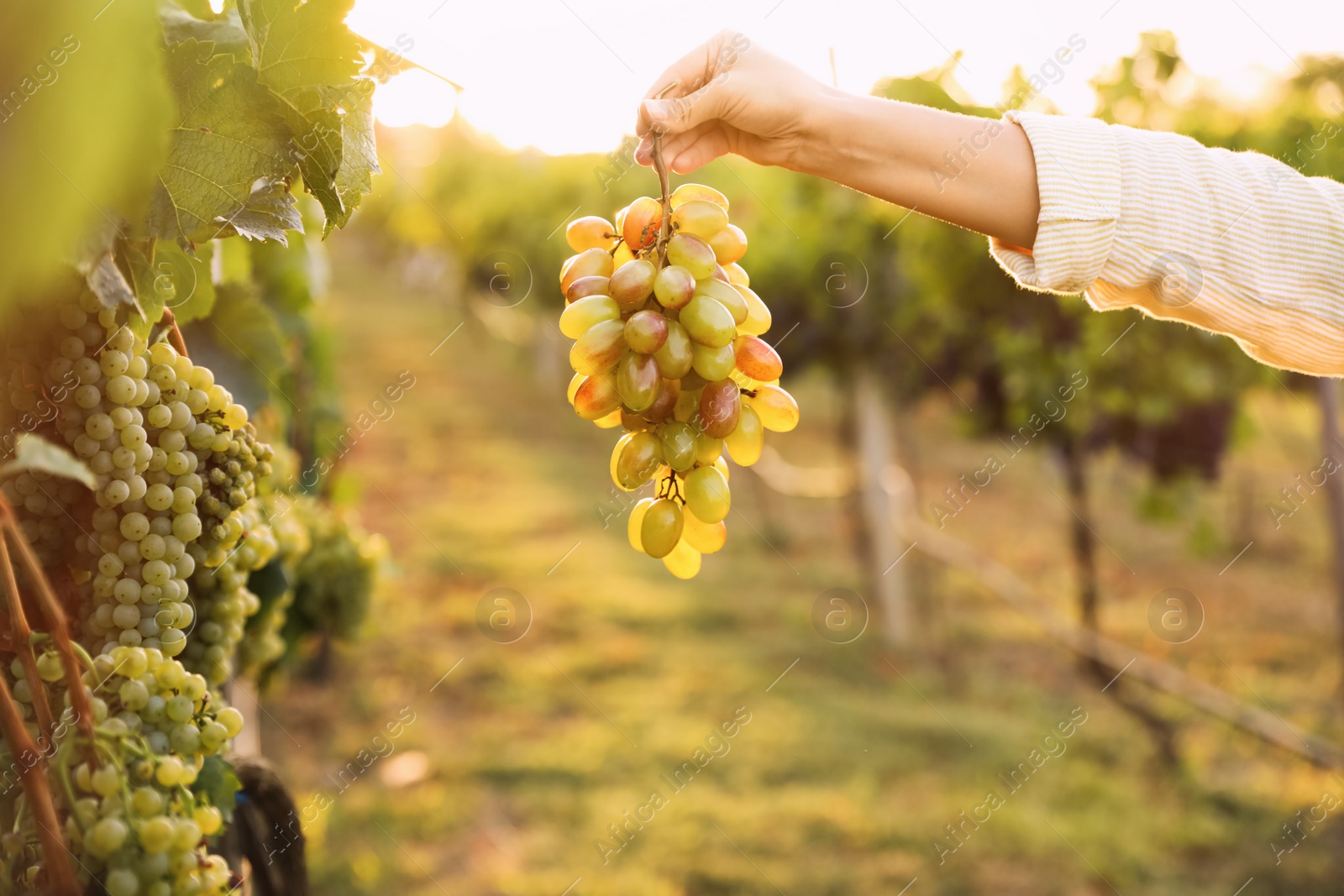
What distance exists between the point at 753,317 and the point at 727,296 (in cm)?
6

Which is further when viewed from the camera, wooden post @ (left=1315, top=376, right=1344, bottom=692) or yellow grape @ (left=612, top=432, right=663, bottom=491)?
wooden post @ (left=1315, top=376, right=1344, bottom=692)

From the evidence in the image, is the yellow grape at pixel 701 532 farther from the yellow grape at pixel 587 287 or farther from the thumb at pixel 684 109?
the thumb at pixel 684 109

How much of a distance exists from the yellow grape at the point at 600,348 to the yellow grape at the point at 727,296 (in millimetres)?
97

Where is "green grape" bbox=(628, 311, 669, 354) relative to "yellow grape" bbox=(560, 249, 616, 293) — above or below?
below

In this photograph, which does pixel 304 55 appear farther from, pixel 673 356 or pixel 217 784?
pixel 217 784

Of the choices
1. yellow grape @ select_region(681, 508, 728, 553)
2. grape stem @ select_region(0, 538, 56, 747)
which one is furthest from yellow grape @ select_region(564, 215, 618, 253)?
grape stem @ select_region(0, 538, 56, 747)

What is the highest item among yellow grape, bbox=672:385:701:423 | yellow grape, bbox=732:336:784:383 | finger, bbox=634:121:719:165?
finger, bbox=634:121:719:165

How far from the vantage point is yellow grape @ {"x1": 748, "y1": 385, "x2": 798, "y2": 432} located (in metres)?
1.10

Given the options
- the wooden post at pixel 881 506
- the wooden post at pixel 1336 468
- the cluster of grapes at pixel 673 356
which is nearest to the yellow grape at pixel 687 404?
the cluster of grapes at pixel 673 356

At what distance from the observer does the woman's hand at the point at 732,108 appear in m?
1.11

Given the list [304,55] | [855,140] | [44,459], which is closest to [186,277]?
[304,55]

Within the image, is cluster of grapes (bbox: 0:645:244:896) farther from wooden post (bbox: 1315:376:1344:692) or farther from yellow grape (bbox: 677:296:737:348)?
wooden post (bbox: 1315:376:1344:692)

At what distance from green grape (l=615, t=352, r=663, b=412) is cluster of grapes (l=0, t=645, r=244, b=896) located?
494 mm

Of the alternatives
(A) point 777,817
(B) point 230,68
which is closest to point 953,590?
(A) point 777,817
